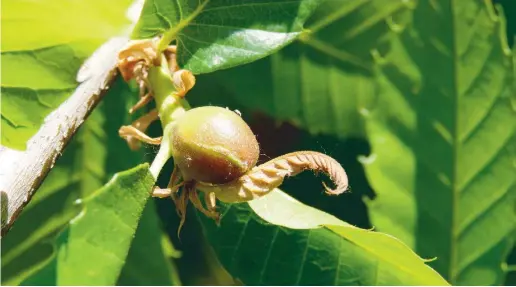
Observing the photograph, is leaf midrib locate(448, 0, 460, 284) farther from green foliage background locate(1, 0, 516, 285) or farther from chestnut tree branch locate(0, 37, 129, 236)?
chestnut tree branch locate(0, 37, 129, 236)

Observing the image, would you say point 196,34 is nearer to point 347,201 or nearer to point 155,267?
point 155,267

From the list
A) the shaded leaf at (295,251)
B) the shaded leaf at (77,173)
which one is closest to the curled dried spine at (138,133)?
the shaded leaf at (295,251)

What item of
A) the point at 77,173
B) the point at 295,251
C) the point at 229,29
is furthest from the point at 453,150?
the point at 77,173

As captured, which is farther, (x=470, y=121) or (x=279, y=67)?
(x=279, y=67)

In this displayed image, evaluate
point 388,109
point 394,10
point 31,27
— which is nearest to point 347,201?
point 388,109

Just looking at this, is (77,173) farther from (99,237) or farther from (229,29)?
(99,237)

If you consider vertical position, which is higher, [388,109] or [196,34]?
[196,34]

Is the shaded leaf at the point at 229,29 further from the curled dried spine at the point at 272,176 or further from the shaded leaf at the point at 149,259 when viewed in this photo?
the shaded leaf at the point at 149,259
